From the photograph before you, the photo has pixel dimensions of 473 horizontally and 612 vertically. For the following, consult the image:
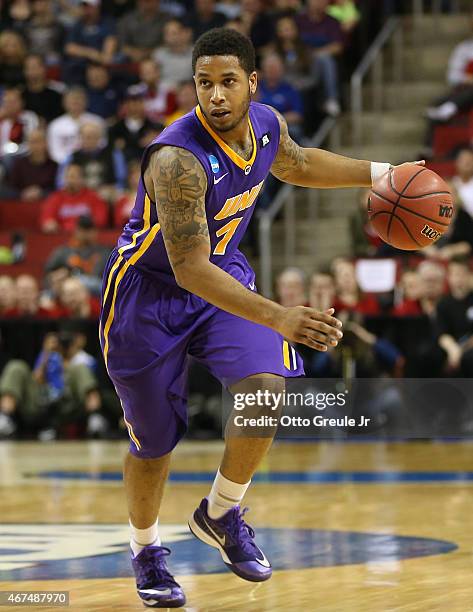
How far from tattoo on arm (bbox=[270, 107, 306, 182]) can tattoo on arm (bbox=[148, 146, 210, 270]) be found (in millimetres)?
775

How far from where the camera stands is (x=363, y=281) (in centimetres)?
1188

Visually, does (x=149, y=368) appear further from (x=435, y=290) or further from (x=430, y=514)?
(x=435, y=290)

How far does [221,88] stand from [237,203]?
46 centimetres

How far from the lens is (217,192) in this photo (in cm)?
464

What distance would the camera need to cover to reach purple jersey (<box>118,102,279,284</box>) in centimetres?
459

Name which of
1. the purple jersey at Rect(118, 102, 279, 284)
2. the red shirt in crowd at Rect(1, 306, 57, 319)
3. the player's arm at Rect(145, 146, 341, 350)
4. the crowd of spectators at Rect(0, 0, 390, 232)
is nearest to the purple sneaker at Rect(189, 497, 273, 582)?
the purple jersey at Rect(118, 102, 279, 284)

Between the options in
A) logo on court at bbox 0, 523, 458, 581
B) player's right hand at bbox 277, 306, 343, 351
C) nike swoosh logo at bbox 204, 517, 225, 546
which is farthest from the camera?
logo on court at bbox 0, 523, 458, 581

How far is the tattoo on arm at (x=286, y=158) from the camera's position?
517 centimetres

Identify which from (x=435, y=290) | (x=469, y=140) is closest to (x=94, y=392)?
(x=435, y=290)

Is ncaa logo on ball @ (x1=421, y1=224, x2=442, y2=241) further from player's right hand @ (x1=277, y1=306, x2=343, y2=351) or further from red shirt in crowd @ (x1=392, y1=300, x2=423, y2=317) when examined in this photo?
red shirt in crowd @ (x1=392, y1=300, x2=423, y2=317)

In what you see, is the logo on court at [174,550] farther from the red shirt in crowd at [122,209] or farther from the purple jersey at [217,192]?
the red shirt in crowd at [122,209]

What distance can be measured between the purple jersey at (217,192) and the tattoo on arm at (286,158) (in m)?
0.09

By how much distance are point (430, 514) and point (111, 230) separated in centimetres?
651

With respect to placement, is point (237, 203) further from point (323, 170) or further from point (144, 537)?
point (144, 537)
